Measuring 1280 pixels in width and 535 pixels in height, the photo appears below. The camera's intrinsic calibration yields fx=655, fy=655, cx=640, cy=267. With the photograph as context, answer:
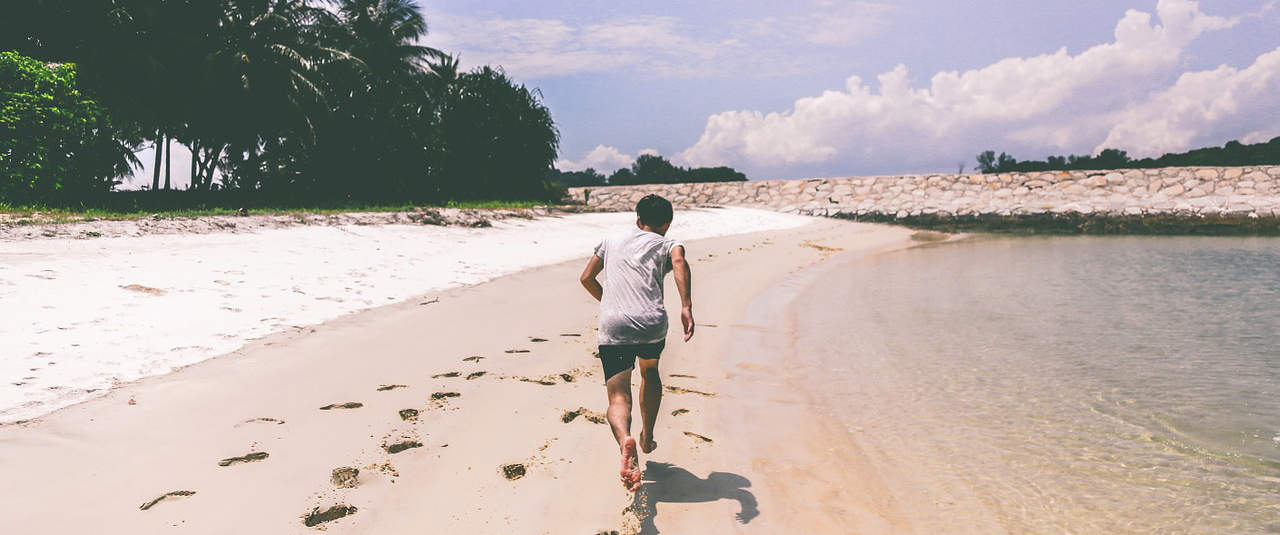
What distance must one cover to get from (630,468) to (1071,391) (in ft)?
15.9

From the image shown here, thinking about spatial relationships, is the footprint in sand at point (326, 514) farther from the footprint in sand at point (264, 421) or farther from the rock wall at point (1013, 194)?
the rock wall at point (1013, 194)

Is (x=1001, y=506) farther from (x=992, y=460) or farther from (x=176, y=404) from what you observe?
(x=176, y=404)

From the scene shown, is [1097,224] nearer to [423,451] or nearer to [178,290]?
[423,451]

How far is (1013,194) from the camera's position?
123 feet

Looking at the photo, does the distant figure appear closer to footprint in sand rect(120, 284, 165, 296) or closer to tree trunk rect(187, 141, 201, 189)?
footprint in sand rect(120, 284, 165, 296)

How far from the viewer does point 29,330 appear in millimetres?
5406

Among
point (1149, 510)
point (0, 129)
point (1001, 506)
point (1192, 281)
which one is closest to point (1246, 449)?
point (1149, 510)

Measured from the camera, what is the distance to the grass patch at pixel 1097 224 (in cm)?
2875

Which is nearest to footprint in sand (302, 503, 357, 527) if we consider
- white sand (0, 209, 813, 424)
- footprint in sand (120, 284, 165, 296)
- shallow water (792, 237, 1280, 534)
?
white sand (0, 209, 813, 424)

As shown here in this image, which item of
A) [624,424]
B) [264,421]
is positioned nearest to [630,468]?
[624,424]

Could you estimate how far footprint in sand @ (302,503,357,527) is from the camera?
295 cm

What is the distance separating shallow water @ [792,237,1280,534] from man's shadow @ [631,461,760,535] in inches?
49.5

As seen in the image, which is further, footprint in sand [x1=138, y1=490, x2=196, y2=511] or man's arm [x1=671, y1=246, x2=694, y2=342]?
man's arm [x1=671, y1=246, x2=694, y2=342]

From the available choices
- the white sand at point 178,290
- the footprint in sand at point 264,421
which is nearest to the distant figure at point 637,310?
the footprint in sand at point 264,421
